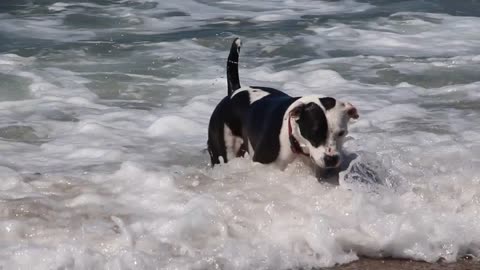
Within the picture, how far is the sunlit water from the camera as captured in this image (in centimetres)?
522

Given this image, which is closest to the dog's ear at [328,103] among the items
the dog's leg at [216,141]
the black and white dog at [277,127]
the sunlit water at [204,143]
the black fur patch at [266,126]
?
the black and white dog at [277,127]

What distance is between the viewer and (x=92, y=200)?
19.4 ft

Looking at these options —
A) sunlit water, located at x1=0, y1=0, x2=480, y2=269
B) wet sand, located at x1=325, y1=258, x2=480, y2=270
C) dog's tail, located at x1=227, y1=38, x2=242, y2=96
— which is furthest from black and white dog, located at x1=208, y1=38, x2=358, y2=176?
wet sand, located at x1=325, y1=258, x2=480, y2=270

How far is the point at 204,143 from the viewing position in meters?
7.77

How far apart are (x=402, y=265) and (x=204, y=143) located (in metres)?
2.96

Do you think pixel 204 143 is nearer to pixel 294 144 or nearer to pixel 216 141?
pixel 216 141

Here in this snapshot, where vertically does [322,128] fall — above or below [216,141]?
above

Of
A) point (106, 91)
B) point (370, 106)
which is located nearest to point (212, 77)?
point (106, 91)

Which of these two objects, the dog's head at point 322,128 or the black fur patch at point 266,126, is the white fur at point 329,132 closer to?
the dog's head at point 322,128

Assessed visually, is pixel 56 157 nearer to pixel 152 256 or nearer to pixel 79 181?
pixel 79 181

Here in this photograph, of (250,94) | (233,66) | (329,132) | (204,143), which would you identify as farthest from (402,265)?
(204,143)

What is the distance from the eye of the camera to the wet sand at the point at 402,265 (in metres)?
5.05

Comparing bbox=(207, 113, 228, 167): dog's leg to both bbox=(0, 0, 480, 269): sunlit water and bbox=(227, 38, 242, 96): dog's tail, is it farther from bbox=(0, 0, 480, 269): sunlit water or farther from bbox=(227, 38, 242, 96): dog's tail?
bbox=(227, 38, 242, 96): dog's tail

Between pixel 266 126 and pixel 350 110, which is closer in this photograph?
pixel 350 110
